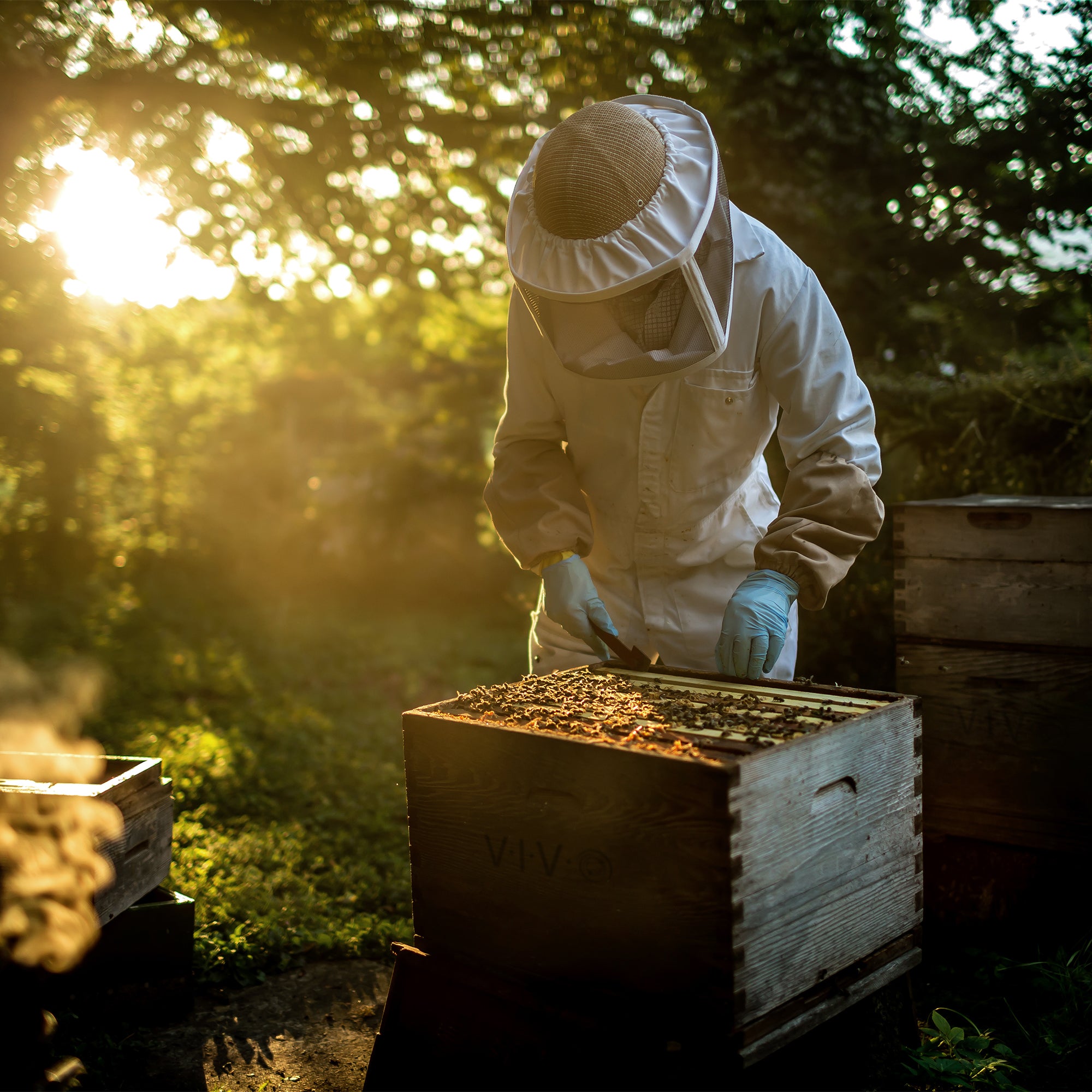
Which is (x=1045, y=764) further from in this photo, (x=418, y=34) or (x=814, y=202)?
(x=418, y=34)

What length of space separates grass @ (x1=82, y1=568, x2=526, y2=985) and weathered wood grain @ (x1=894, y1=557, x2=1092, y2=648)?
1.95 metres

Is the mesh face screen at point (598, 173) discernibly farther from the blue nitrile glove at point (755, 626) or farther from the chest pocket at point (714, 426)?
the blue nitrile glove at point (755, 626)

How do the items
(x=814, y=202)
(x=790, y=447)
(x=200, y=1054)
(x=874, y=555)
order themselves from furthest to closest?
(x=814, y=202) < (x=874, y=555) < (x=200, y=1054) < (x=790, y=447)

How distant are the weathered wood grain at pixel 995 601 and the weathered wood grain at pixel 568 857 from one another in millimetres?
1655

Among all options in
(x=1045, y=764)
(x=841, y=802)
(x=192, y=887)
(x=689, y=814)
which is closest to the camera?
(x=689, y=814)

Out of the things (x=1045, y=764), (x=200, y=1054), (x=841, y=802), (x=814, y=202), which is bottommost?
(x=200, y=1054)

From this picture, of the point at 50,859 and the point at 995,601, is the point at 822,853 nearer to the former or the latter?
the point at 995,601

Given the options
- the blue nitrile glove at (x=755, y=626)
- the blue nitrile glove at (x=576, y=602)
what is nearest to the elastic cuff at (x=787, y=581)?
the blue nitrile glove at (x=755, y=626)

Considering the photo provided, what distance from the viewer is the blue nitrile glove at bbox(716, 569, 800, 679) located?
6.61 feet

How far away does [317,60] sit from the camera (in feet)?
18.6

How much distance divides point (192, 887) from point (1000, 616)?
9.19 feet

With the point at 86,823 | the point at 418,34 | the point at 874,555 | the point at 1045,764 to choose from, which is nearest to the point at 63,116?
the point at 418,34

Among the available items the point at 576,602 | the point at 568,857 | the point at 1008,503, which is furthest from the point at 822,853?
the point at 1008,503

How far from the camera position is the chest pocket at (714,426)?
→ 2217 mm
